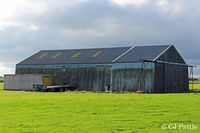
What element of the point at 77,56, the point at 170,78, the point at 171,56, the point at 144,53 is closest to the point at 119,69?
the point at 144,53

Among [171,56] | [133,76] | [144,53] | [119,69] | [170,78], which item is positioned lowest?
[170,78]

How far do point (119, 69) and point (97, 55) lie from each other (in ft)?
31.4

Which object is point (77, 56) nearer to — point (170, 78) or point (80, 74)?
point (80, 74)

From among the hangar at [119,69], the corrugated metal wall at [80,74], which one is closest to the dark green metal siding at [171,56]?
the hangar at [119,69]

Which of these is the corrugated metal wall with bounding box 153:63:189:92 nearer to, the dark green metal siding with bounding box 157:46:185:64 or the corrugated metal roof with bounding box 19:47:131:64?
the dark green metal siding with bounding box 157:46:185:64

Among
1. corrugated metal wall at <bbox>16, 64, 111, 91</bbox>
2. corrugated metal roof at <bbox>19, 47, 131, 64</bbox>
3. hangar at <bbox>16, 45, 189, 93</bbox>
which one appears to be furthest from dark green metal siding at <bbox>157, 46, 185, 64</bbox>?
corrugated metal wall at <bbox>16, 64, 111, 91</bbox>

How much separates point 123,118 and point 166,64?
4124 centimetres

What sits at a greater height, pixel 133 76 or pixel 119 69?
pixel 119 69

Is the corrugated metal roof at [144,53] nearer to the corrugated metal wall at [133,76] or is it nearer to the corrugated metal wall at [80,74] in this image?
the corrugated metal wall at [133,76]

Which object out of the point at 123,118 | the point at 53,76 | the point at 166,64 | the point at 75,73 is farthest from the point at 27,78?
the point at 123,118

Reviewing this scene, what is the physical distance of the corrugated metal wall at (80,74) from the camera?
5900 cm

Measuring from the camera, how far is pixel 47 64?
6794 centimetres

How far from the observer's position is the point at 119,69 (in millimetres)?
57406

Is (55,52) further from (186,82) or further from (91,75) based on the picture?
(186,82)
